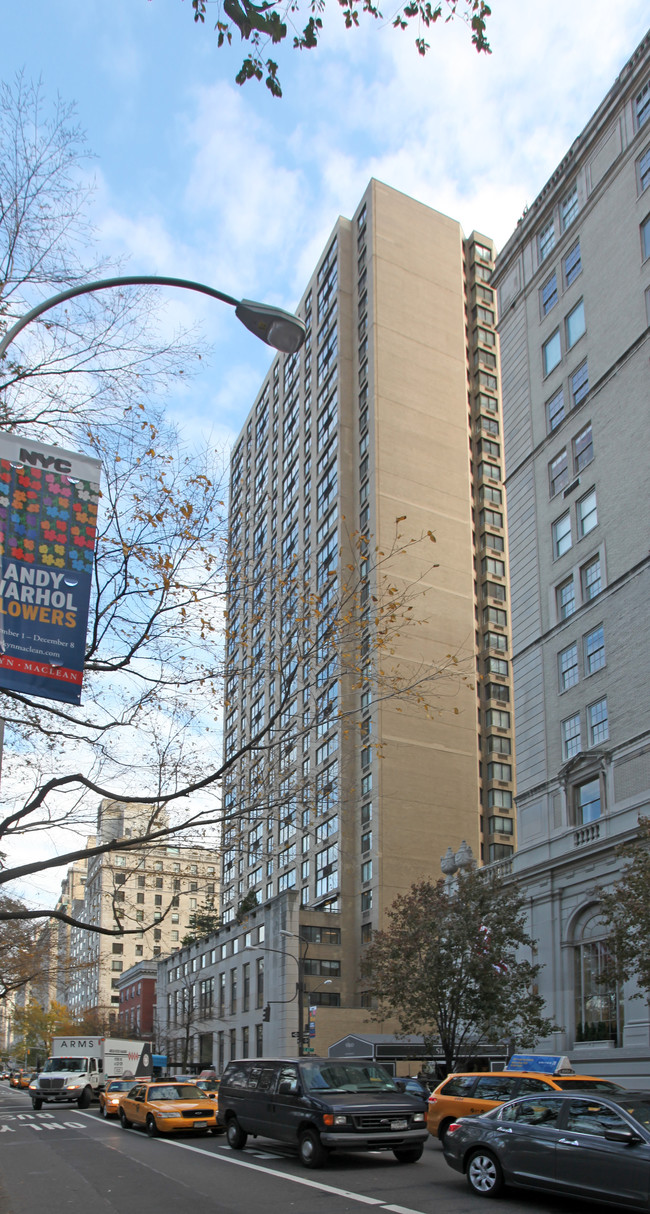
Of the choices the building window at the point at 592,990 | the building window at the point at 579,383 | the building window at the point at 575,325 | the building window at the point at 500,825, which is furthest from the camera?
the building window at the point at 500,825

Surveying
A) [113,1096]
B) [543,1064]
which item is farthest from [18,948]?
[543,1064]

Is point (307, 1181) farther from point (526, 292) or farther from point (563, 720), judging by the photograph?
point (526, 292)

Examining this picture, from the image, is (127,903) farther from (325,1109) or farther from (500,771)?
(500,771)

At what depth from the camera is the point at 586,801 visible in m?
34.6

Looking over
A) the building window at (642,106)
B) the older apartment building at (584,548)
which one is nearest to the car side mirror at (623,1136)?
the older apartment building at (584,548)

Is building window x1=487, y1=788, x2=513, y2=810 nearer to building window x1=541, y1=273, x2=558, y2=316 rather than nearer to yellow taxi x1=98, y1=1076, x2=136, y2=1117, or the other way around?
building window x1=541, y1=273, x2=558, y2=316

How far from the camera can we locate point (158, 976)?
10038 cm

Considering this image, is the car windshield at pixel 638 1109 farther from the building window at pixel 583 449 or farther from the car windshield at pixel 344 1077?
the building window at pixel 583 449

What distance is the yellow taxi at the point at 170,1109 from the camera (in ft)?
72.5

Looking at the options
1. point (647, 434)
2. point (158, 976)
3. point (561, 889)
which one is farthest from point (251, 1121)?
point (158, 976)

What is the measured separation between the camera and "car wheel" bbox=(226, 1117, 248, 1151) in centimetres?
1851

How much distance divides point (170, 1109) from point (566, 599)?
936 inches

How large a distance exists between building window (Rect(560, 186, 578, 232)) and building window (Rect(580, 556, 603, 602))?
15483 millimetres

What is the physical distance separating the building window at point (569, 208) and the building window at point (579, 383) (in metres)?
7.10
